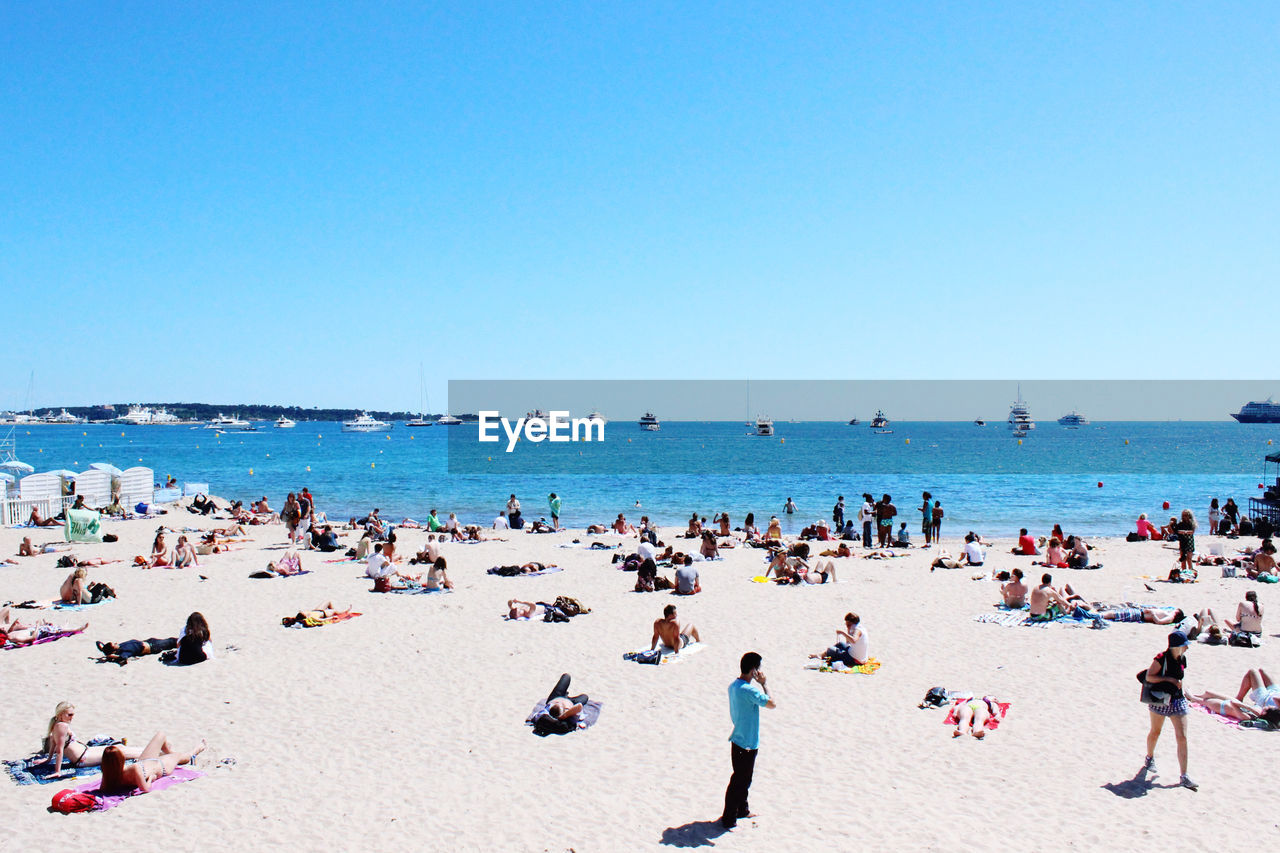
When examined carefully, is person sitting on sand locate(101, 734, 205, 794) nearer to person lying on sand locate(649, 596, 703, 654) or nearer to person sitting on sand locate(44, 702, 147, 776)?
person sitting on sand locate(44, 702, 147, 776)

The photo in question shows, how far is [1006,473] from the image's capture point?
63.2 m

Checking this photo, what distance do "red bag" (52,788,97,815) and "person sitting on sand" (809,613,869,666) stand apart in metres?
Result: 8.34

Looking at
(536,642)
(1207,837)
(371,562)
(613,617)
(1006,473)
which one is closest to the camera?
(1207,837)

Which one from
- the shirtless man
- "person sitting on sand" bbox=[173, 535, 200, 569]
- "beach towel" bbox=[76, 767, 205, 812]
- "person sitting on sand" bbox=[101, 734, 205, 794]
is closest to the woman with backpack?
the shirtless man

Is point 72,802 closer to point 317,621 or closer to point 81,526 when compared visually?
point 317,621

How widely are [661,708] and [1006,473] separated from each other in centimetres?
6248

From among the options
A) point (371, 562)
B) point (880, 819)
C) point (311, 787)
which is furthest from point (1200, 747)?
point (371, 562)

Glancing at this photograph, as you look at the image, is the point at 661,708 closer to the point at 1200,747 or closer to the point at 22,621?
the point at 1200,747

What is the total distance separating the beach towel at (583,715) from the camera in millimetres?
8270

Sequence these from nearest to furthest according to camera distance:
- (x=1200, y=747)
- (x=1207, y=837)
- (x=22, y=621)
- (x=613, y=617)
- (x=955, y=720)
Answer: (x=1207, y=837), (x=1200, y=747), (x=955, y=720), (x=22, y=621), (x=613, y=617)

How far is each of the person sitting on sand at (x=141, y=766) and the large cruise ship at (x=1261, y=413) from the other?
749 feet

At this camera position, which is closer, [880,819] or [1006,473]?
[880,819]

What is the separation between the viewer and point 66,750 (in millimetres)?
7043

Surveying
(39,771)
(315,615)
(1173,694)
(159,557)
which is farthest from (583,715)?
(159,557)
